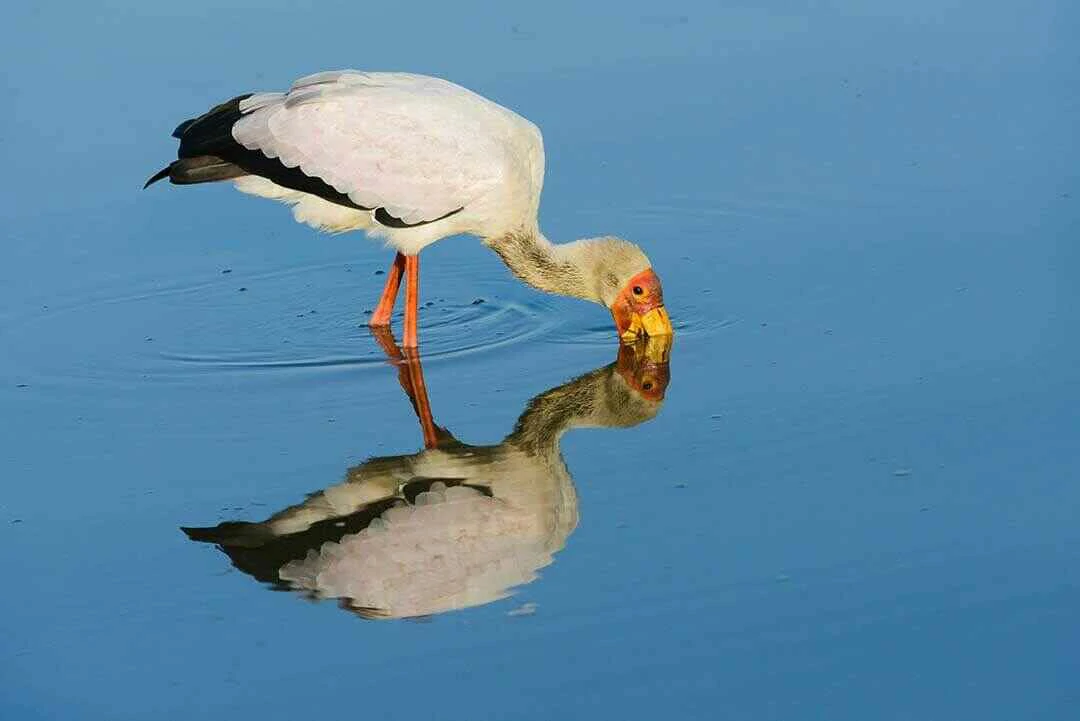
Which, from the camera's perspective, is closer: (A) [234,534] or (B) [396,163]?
(A) [234,534]

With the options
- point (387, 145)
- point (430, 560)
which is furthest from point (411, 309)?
point (430, 560)

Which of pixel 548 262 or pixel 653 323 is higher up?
pixel 548 262

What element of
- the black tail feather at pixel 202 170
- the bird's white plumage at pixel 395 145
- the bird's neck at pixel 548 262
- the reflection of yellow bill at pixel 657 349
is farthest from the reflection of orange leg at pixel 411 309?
the reflection of yellow bill at pixel 657 349

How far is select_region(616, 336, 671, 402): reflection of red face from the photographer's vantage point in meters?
8.95

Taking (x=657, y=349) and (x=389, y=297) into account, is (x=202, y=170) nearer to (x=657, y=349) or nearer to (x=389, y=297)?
(x=389, y=297)

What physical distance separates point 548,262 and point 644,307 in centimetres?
58

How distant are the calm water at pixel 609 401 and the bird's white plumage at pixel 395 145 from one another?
2.27ft

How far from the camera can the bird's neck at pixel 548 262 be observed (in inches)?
382

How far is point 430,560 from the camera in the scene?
23.8 ft

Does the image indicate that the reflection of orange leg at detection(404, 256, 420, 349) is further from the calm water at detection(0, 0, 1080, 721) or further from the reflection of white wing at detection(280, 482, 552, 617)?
the reflection of white wing at detection(280, 482, 552, 617)

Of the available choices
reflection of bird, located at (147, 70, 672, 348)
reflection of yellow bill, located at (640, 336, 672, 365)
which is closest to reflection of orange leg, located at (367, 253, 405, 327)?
reflection of bird, located at (147, 70, 672, 348)

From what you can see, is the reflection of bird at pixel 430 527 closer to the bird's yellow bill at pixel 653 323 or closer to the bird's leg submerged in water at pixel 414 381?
the bird's leg submerged in water at pixel 414 381

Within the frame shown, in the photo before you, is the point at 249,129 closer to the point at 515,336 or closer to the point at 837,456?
the point at 515,336

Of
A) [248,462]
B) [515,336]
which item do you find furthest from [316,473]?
[515,336]
